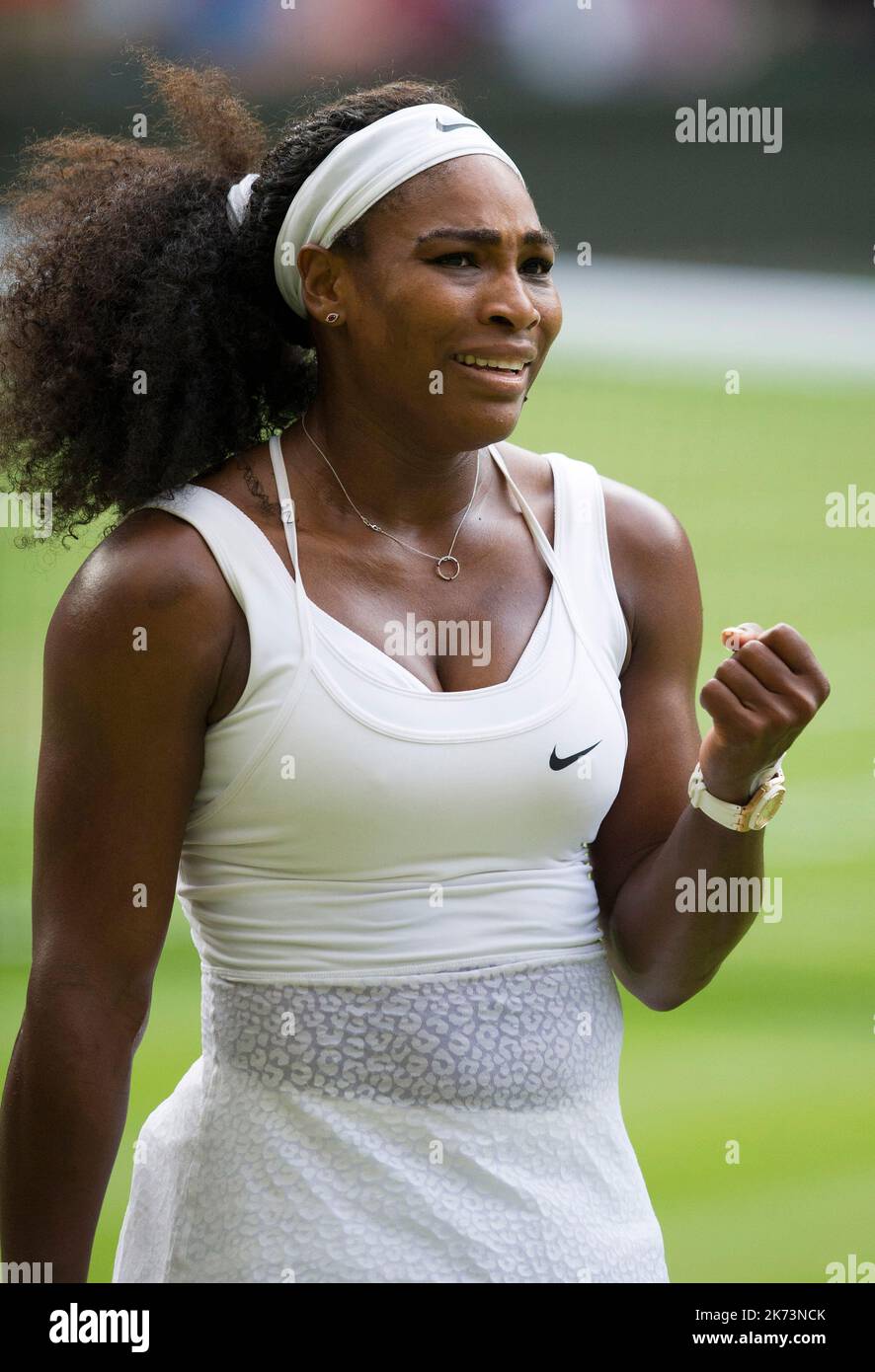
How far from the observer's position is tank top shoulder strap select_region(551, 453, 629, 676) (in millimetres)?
1372

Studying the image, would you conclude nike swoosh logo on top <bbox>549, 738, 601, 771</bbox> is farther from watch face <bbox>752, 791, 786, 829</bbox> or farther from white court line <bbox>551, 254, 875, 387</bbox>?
white court line <bbox>551, 254, 875, 387</bbox>

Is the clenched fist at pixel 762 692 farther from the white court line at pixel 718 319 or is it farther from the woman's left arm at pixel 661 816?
the white court line at pixel 718 319

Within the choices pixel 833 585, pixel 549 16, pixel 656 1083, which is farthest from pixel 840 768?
pixel 549 16

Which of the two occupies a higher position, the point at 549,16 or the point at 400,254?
the point at 549,16

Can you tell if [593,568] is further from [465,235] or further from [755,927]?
[755,927]

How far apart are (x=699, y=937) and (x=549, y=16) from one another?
7.84m

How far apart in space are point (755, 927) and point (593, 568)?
2558 millimetres

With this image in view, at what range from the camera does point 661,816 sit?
1.41 meters

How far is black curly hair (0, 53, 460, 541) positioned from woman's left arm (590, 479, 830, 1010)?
0.33m

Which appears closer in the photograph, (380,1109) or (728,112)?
(380,1109)

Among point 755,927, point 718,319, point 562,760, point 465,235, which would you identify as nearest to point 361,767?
point 562,760

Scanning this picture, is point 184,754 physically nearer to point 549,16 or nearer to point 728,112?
point 549,16

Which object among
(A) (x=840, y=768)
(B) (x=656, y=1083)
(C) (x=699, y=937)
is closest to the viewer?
(C) (x=699, y=937)

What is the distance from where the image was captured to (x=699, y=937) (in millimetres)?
1373
